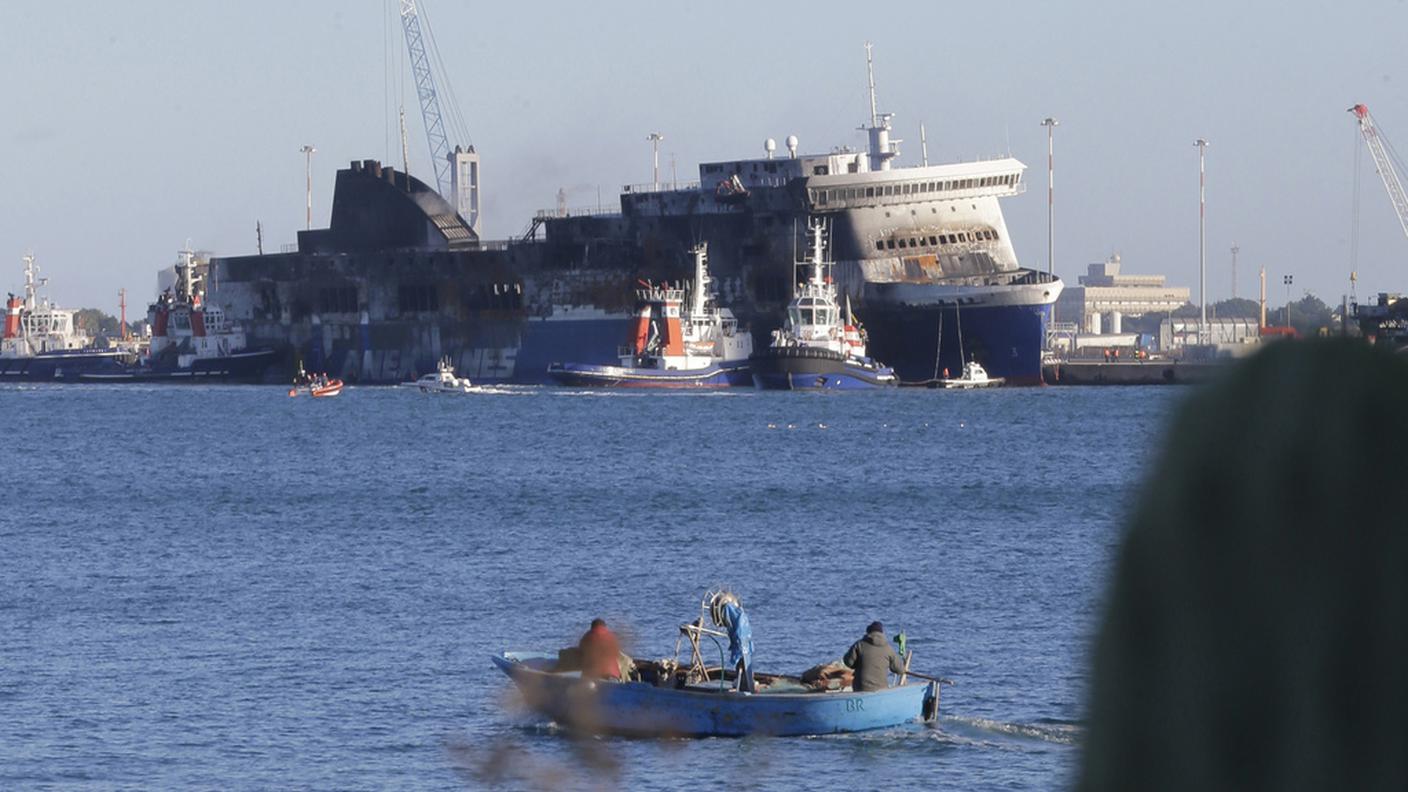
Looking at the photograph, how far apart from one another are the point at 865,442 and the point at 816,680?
62.7 meters

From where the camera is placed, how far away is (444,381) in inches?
4749

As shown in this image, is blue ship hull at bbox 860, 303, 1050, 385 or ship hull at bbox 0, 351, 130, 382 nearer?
blue ship hull at bbox 860, 303, 1050, 385

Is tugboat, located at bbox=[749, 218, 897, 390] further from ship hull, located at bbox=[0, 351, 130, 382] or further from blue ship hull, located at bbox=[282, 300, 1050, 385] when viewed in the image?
ship hull, located at bbox=[0, 351, 130, 382]

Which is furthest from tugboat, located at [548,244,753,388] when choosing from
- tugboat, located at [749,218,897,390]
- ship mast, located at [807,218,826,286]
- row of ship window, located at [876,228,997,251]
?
row of ship window, located at [876,228,997,251]

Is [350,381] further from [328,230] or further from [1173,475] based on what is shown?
[1173,475]

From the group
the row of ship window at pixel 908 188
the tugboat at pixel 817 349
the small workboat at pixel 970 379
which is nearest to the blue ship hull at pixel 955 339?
the small workboat at pixel 970 379

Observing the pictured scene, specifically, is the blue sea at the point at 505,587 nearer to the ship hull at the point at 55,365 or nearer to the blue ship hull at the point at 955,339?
the blue ship hull at the point at 955,339

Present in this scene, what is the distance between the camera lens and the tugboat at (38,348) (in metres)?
156

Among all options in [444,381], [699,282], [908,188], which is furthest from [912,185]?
[444,381]

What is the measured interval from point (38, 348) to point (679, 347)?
233 feet

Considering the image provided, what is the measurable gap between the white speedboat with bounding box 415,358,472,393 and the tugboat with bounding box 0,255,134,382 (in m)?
41.1

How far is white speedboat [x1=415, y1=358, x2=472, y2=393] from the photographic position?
4734 inches

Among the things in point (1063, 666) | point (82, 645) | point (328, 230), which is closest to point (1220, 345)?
point (1063, 666)

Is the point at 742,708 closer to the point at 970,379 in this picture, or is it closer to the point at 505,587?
the point at 505,587
